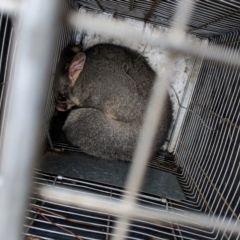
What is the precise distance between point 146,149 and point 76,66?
1.74 m

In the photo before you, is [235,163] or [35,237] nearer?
[35,237]

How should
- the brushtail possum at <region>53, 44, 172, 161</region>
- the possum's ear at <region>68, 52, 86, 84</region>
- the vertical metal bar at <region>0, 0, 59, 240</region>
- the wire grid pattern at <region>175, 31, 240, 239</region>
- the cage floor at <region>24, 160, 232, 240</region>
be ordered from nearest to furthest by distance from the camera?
1. the vertical metal bar at <region>0, 0, 59, 240</region>
2. the cage floor at <region>24, 160, 232, 240</region>
3. the wire grid pattern at <region>175, 31, 240, 239</region>
4. the possum's ear at <region>68, 52, 86, 84</region>
5. the brushtail possum at <region>53, 44, 172, 161</region>

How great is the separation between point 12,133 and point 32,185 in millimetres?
87

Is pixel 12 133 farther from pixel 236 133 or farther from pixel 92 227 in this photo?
pixel 236 133

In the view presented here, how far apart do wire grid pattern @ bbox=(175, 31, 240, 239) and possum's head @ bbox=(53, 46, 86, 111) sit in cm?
81

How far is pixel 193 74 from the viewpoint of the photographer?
8.05 ft

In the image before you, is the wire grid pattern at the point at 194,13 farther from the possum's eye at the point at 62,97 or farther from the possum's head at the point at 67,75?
the possum's eye at the point at 62,97

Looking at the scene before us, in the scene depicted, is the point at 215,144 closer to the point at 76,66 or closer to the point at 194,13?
the point at 194,13

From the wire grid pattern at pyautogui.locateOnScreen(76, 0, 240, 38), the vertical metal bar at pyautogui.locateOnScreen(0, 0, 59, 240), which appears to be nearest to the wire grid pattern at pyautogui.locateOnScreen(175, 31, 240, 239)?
the wire grid pattern at pyautogui.locateOnScreen(76, 0, 240, 38)

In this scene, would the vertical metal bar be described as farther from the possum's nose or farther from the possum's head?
the possum's nose

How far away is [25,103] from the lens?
1.44 ft

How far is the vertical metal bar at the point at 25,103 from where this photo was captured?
0.42m

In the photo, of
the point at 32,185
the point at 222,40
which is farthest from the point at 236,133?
the point at 32,185

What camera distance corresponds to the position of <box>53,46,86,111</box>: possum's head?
2186 millimetres
